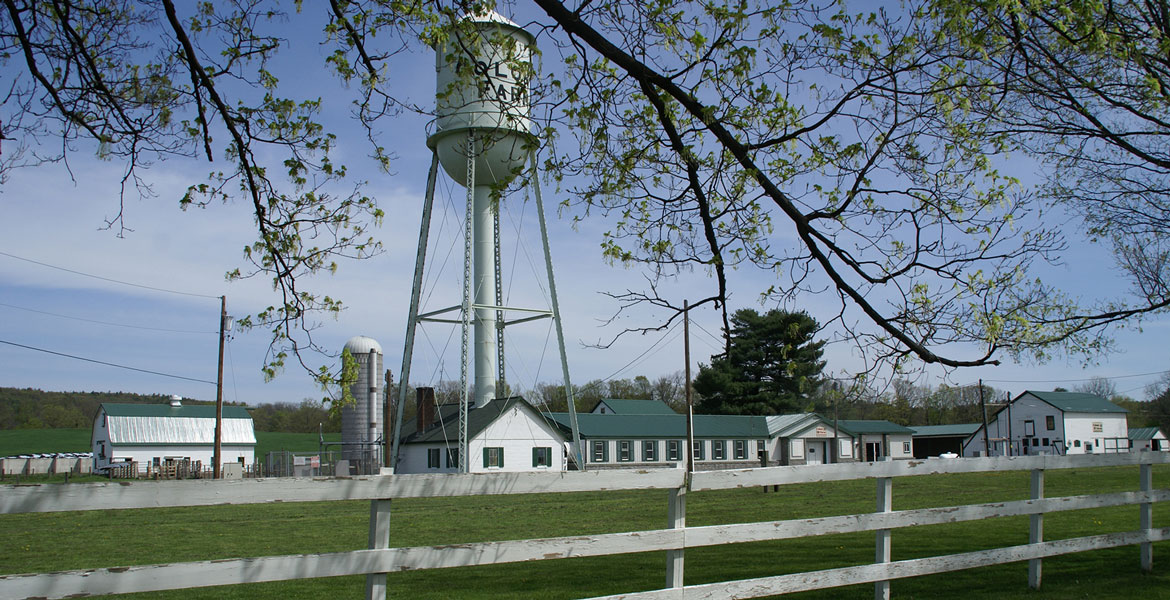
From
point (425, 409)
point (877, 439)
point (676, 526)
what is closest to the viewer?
point (676, 526)

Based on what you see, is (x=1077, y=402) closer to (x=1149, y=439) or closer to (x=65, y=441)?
(x=1149, y=439)

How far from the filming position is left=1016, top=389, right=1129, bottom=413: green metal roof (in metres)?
68.9

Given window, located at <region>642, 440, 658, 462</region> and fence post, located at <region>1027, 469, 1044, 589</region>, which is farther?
window, located at <region>642, 440, 658, 462</region>

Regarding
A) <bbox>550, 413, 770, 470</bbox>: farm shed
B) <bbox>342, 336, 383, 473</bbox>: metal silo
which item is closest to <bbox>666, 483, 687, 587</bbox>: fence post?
<bbox>342, 336, 383, 473</bbox>: metal silo

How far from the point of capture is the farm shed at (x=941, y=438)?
70438 millimetres

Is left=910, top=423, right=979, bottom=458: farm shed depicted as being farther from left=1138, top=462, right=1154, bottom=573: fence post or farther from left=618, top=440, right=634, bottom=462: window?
left=1138, top=462, right=1154, bottom=573: fence post

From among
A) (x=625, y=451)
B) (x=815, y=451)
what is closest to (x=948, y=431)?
(x=815, y=451)

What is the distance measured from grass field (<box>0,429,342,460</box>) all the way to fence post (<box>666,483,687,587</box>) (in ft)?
224

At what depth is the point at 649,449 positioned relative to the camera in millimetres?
50375

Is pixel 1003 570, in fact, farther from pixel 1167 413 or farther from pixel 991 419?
pixel 1167 413

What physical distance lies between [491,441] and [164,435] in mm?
27969

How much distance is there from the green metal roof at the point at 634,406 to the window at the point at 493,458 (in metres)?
17.1

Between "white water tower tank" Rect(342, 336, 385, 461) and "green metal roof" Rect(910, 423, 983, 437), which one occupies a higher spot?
"white water tower tank" Rect(342, 336, 385, 461)

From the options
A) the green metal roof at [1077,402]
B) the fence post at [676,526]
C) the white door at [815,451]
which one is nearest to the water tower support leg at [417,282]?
the fence post at [676,526]
